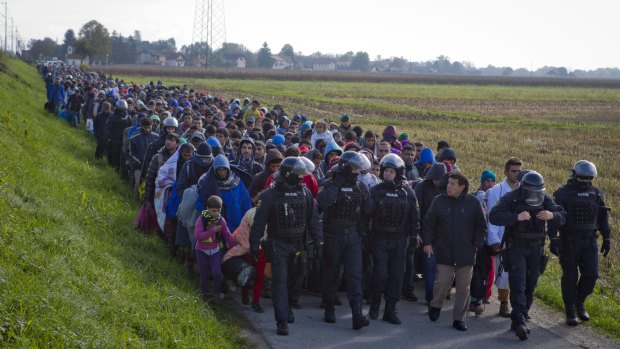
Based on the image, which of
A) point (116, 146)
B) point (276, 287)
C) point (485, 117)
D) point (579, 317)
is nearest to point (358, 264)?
point (276, 287)

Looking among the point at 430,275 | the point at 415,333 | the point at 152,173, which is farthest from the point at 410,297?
the point at 152,173

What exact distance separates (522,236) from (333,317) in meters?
2.41

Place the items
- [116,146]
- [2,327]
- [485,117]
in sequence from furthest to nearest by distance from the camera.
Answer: [485,117] → [116,146] → [2,327]

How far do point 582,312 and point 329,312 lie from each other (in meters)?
3.27

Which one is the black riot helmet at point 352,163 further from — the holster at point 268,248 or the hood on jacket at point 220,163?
the hood on jacket at point 220,163

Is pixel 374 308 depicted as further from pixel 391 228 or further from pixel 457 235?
pixel 457 235

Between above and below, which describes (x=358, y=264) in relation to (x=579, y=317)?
above

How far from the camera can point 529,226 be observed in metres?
8.46

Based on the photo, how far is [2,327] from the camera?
580cm

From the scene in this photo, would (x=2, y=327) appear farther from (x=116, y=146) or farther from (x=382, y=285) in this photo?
(x=116, y=146)

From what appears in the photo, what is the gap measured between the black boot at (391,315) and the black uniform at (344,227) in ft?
1.87

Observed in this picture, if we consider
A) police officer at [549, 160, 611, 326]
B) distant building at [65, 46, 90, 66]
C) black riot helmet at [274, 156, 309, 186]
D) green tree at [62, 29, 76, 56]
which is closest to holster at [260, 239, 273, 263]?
black riot helmet at [274, 156, 309, 186]

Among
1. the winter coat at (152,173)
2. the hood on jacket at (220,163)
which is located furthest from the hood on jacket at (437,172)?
the winter coat at (152,173)

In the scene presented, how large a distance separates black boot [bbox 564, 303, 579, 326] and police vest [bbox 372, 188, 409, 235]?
239 centimetres
